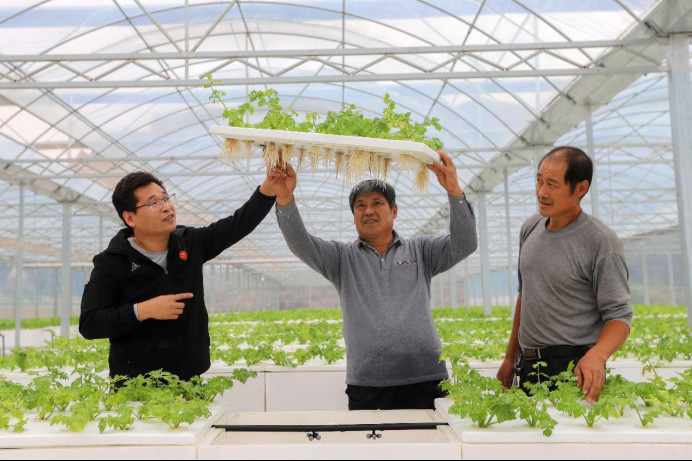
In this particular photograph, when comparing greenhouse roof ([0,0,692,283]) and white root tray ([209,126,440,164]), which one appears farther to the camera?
greenhouse roof ([0,0,692,283])

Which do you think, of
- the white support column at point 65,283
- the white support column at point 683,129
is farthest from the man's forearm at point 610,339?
the white support column at point 65,283

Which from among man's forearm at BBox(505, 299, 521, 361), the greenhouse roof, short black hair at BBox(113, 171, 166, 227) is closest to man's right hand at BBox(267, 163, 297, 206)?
short black hair at BBox(113, 171, 166, 227)

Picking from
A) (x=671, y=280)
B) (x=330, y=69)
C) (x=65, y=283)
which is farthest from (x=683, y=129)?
(x=671, y=280)

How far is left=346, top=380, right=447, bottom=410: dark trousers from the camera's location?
2.84m

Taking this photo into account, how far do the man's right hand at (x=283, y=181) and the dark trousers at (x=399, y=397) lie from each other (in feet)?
3.18

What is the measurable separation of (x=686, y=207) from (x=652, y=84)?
4.92m

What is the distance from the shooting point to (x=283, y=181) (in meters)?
2.58

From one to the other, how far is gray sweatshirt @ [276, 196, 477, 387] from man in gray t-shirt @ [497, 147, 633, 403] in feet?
1.05

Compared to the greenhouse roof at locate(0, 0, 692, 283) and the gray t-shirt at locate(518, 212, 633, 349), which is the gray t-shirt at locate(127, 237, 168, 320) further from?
the greenhouse roof at locate(0, 0, 692, 283)

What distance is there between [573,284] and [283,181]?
1263 millimetres

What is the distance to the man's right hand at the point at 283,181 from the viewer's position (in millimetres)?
2545

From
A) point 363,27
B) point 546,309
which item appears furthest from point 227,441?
point 363,27

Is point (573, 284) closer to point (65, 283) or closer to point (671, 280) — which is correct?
point (65, 283)

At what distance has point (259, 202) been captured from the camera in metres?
2.65
